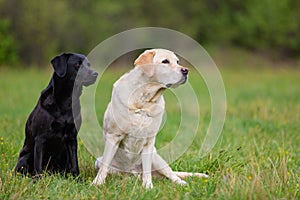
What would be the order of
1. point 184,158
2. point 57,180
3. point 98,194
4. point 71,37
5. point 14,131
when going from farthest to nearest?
1. point 71,37
2. point 14,131
3. point 184,158
4. point 57,180
5. point 98,194

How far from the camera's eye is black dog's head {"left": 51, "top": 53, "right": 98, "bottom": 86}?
4754 mm

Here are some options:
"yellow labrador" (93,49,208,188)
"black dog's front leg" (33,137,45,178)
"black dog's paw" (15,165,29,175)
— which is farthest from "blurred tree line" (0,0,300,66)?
"yellow labrador" (93,49,208,188)

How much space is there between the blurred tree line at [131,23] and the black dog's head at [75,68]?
54.5 ft

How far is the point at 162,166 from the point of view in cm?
483

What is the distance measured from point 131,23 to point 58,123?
25.4 metres

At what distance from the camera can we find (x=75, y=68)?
16.0 ft

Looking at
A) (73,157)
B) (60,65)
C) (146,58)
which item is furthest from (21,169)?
(146,58)

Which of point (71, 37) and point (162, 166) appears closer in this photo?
point (162, 166)

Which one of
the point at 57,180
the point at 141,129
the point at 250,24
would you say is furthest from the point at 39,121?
the point at 250,24

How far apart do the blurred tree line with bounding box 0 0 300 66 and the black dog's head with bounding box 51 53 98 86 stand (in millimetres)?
16609

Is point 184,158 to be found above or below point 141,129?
below

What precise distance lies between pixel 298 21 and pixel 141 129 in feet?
103

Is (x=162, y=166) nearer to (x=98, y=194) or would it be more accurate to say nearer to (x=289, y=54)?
(x=98, y=194)

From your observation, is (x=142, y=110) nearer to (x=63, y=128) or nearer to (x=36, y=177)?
(x=63, y=128)
